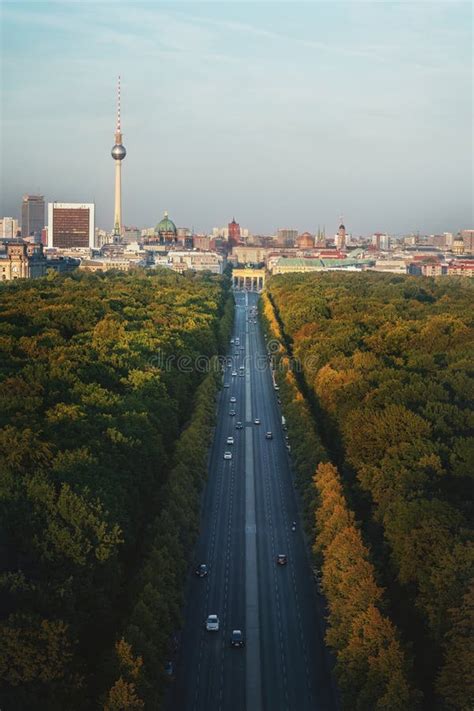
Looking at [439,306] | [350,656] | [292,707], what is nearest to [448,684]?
[350,656]

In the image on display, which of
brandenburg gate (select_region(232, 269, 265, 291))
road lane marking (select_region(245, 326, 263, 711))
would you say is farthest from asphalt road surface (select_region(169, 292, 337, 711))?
brandenburg gate (select_region(232, 269, 265, 291))

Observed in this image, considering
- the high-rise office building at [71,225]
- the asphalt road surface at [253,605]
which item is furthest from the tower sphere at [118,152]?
the asphalt road surface at [253,605]

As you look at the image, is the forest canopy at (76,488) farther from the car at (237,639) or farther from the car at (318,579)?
the car at (318,579)

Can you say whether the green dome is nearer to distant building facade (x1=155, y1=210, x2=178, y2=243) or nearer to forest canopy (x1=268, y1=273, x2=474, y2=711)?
distant building facade (x1=155, y1=210, x2=178, y2=243)

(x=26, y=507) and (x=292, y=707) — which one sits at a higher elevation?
(x=26, y=507)

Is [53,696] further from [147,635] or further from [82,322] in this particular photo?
[82,322]
